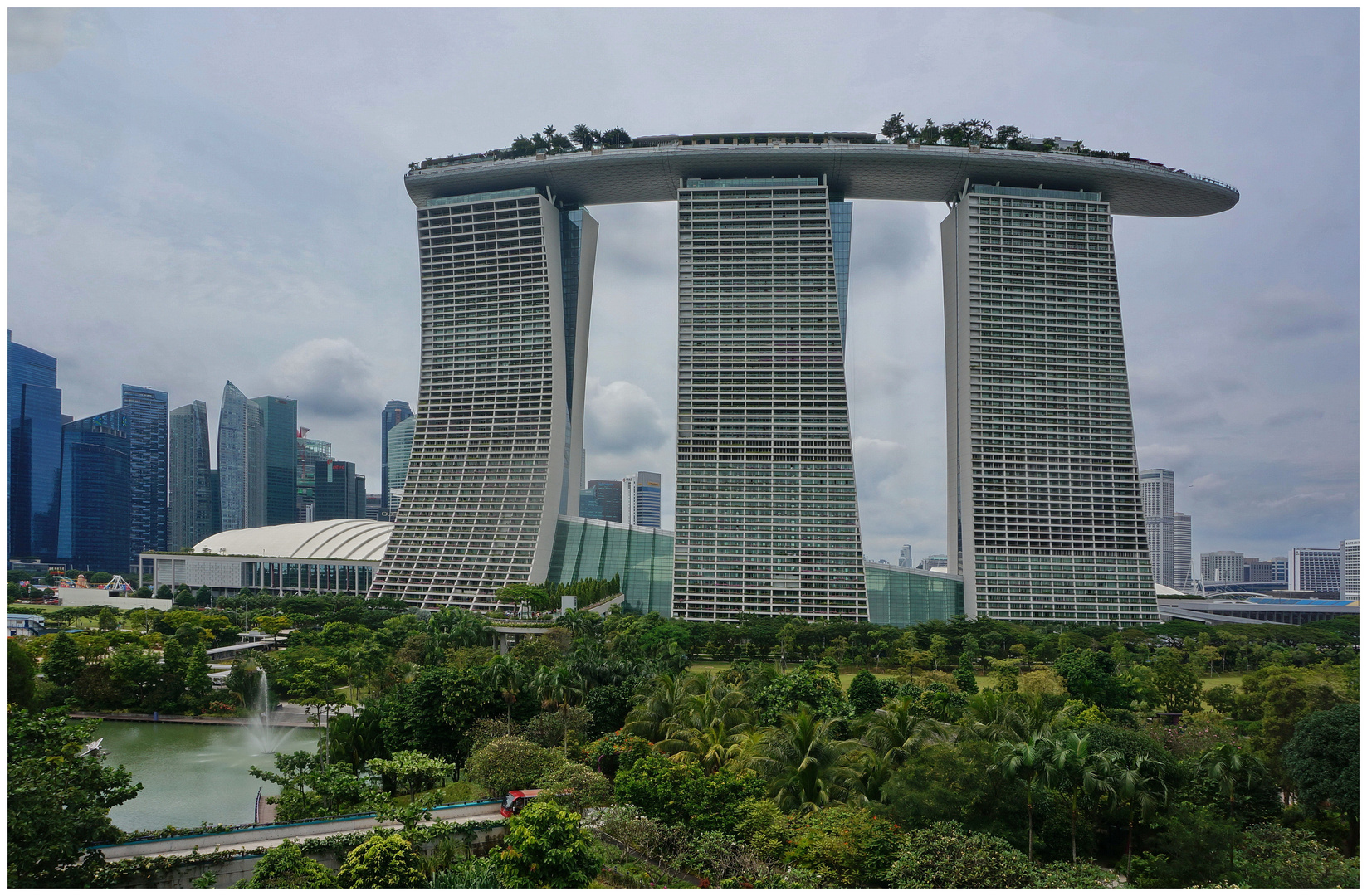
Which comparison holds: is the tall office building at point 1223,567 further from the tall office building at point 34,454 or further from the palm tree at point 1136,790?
the tall office building at point 34,454

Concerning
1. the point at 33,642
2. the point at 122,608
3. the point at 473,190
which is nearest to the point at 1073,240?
the point at 473,190

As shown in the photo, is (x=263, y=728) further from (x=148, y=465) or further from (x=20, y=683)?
(x=148, y=465)

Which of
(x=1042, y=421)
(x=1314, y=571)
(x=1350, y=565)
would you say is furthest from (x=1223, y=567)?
(x=1042, y=421)

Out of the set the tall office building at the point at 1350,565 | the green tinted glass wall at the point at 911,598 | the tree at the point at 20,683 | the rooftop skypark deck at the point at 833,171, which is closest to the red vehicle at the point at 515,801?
the tree at the point at 20,683

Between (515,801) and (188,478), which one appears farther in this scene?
(188,478)

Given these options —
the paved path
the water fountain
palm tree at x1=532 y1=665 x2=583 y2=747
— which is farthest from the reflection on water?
palm tree at x1=532 y1=665 x2=583 y2=747

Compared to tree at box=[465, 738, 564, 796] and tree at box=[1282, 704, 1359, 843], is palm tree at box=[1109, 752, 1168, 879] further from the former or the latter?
tree at box=[465, 738, 564, 796]
